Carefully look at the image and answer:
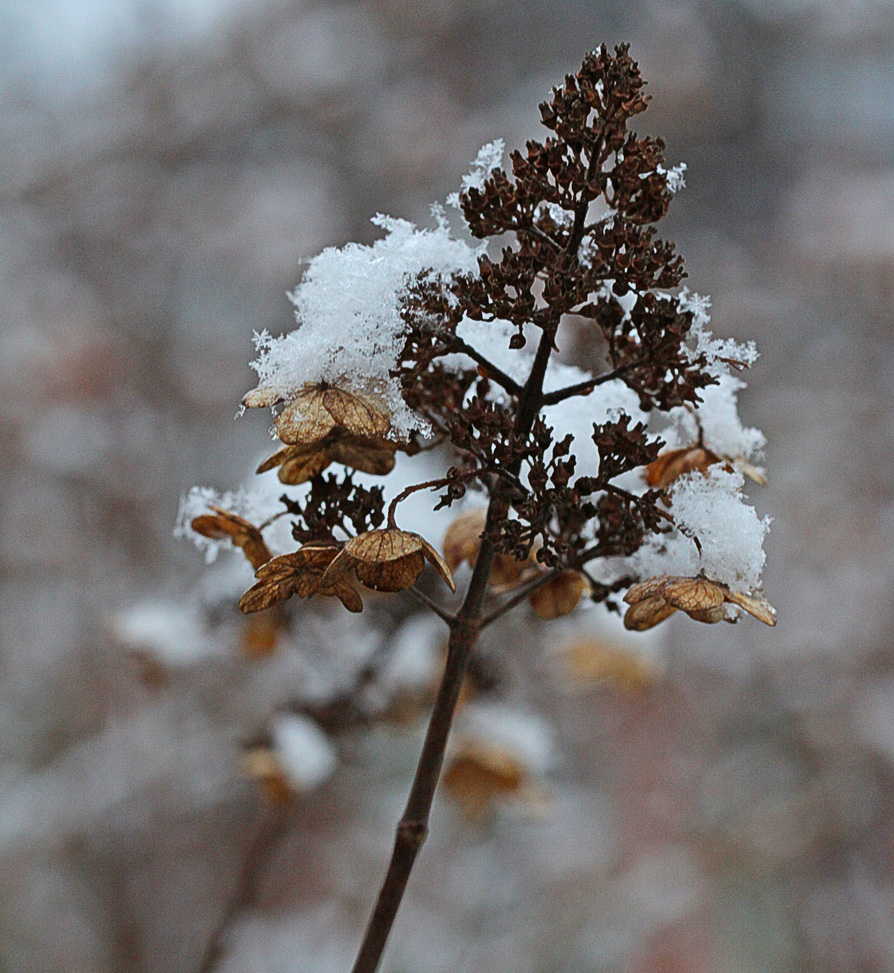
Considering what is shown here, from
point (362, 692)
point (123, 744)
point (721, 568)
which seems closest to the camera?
point (721, 568)

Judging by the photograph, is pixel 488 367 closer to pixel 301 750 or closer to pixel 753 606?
pixel 753 606

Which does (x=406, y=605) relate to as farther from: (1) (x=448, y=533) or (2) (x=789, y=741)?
(2) (x=789, y=741)

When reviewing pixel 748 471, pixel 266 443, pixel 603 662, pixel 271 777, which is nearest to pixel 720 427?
pixel 748 471

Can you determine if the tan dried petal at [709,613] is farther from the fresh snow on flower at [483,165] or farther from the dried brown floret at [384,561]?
the fresh snow on flower at [483,165]

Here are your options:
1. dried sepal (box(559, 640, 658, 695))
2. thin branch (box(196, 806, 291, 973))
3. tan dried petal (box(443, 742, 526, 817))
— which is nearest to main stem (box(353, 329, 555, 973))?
thin branch (box(196, 806, 291, 973))

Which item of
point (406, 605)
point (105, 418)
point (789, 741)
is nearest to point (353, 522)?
point (406, 605)

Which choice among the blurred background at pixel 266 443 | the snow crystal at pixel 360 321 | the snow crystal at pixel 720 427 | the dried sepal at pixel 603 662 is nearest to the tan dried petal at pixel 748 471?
the snow crystal at pixel 720 427
